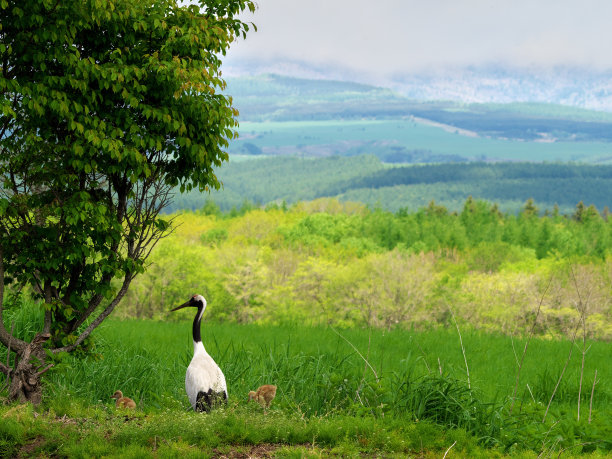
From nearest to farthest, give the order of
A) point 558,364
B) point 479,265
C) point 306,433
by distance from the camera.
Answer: point 306,433 → point 558,364 → point 479,265

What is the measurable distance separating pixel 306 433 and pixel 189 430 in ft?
4.90

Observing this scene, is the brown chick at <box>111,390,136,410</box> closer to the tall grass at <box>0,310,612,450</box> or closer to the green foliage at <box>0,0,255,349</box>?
the tall grass at <box>0,310,612,450</box>

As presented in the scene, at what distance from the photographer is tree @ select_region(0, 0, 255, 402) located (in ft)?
32.3

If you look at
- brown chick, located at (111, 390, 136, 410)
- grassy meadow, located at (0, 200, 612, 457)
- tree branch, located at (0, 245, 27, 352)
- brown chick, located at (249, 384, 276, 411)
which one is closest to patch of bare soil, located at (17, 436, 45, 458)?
grassy meadow, located at (0, 200, 612, 457)

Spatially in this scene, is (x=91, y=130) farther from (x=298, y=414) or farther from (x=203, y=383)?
(x=298, y=414)

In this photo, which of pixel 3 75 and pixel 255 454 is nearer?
pixel 255 454

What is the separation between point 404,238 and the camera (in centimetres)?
12569

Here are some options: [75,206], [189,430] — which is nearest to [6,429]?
[189,430]

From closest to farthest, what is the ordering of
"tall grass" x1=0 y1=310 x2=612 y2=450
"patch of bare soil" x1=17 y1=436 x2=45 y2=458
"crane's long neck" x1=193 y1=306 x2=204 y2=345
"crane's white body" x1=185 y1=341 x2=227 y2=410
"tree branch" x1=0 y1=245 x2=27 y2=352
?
1. "patch of bare soil" x1=17 y1=436 x2=45 y2=458
2. "crane's white body" x1=185 y1=341 x2=227 y2=410
3. "crane's long neck" x1=193 y1=306 x2=204 y2=345
4. "tall grass" x1=0 y1=310 x2=612 y2=450
5. "tree branch" x1=0 y1=245 x2=27 y2=352

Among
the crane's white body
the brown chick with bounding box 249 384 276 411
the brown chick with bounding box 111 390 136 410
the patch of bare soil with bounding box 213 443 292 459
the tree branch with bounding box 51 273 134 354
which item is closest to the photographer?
the patch of bare soil with bounding box 213 443 292 459

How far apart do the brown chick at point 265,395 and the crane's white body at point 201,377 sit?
62 centimetres

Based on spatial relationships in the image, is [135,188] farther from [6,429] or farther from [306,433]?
[306,433]

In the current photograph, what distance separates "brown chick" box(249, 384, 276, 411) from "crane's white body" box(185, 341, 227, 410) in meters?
0.62

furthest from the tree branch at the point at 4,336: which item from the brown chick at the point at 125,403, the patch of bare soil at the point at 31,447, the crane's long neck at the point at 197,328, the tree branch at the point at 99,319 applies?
the crane's long neck at the point at 197,328
